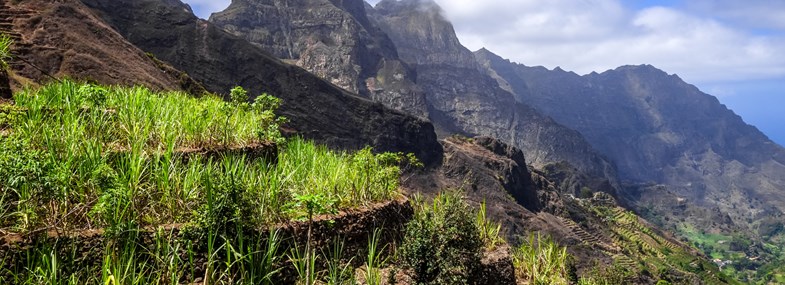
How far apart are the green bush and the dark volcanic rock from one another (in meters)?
81.1

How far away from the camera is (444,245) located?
925 cm

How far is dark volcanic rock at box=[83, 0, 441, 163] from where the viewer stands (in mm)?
91500

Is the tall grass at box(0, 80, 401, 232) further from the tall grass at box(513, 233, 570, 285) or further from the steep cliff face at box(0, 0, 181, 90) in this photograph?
the steep cliff face at box(0, 0, 181, 90)

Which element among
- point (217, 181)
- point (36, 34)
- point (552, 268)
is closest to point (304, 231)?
point (217, 181)

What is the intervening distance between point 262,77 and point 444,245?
329 ft

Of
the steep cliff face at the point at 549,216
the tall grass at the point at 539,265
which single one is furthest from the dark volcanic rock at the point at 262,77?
the tall grass at the point at 539,265

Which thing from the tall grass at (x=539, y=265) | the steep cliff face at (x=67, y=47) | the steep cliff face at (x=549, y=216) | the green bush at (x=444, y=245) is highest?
the steep cliff face at (x=67, y=47)

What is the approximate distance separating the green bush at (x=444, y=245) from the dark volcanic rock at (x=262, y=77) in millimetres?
81111

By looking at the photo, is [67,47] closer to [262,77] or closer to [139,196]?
[139,196]

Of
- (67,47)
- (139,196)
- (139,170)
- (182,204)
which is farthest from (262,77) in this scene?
(139,196)

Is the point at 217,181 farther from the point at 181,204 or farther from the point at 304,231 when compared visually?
the point at 304,231

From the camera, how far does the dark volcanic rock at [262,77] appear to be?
300 ft

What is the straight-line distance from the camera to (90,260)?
229 inches

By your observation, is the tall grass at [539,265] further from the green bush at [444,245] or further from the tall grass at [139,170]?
the tall grass at [139,170]
